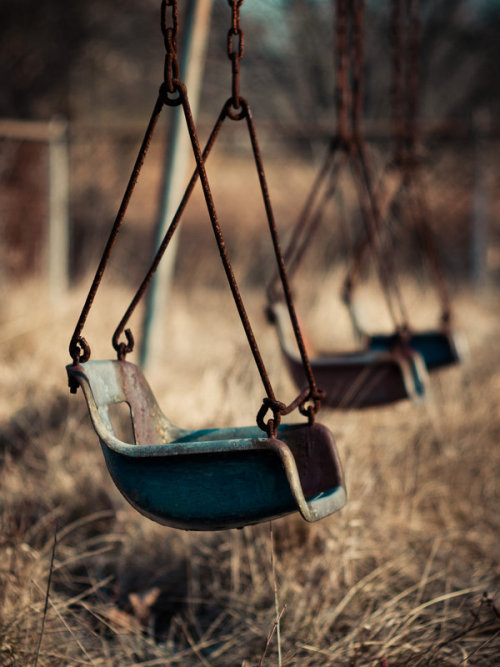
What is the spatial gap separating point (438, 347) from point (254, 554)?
1.02 m

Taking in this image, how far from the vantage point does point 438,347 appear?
8.04 feet

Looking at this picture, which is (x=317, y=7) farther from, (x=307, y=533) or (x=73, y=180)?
(x=307, y=533)

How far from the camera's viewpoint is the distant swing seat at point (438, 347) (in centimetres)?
240

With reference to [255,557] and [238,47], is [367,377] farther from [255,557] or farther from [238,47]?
[238,47]

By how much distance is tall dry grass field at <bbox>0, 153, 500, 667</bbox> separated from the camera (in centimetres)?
156

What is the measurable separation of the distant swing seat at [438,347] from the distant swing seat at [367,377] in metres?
0.39

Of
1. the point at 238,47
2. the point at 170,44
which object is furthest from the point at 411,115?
the point at 170,44

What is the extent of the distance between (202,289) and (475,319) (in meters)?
2.47

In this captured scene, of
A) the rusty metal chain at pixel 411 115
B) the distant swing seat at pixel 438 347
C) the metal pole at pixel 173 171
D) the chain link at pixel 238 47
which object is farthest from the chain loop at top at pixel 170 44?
the metal pole at pixel 173 171

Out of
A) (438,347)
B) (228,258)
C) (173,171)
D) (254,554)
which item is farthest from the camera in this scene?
(173,171)

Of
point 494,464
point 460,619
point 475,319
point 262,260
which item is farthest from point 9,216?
point 460,619

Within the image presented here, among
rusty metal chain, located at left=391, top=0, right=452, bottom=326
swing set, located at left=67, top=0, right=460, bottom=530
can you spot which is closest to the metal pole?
rusty metal chain, located at left=391, top=0, right=452, bottom=326

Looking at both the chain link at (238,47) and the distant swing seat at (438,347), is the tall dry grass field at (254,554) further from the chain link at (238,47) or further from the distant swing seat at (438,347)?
the chain link at (238,47)

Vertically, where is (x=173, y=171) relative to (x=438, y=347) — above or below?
above
